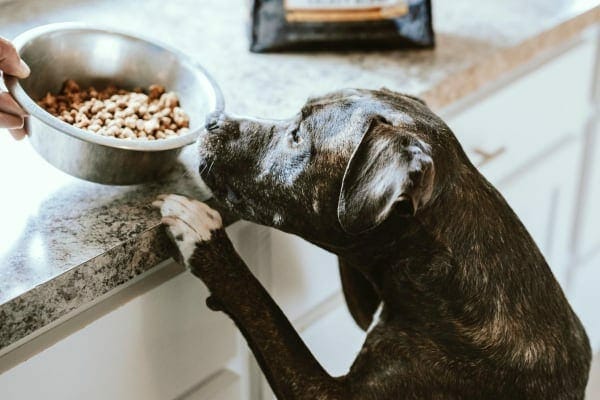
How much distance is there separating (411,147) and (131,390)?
20.5 inches

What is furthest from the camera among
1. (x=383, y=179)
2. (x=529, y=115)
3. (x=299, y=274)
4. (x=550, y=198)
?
(x=550, y=198)

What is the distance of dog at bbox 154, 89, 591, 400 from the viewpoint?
1.18m

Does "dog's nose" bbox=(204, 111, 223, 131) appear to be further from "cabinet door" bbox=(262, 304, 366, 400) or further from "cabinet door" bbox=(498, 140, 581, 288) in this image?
"cabinet door" bbox=(498, 140, 581, 288)

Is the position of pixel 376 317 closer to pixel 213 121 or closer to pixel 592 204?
pixel 213 121

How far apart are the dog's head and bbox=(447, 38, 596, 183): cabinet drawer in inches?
19.9

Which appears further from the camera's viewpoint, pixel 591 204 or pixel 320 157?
pixel 591 204

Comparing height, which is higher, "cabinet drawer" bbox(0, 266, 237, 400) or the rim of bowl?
the rim of bowl

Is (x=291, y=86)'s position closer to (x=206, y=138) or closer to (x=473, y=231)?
(x=206, y=138)

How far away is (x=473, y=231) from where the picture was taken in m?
1.20

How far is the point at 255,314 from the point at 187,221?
16 centimetres

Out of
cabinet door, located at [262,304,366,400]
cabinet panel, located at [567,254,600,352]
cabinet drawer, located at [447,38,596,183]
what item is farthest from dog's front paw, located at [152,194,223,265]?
cabinet panel, located at [567,254,600,352]

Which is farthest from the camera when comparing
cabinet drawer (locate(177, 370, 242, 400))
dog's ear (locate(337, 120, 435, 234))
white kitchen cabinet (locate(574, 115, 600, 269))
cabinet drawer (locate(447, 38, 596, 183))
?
white kitchen cabinet (locate(574, 115, 600, 269))

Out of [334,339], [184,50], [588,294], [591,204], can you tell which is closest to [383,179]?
[334,339]

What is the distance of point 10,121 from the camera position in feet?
3.81
